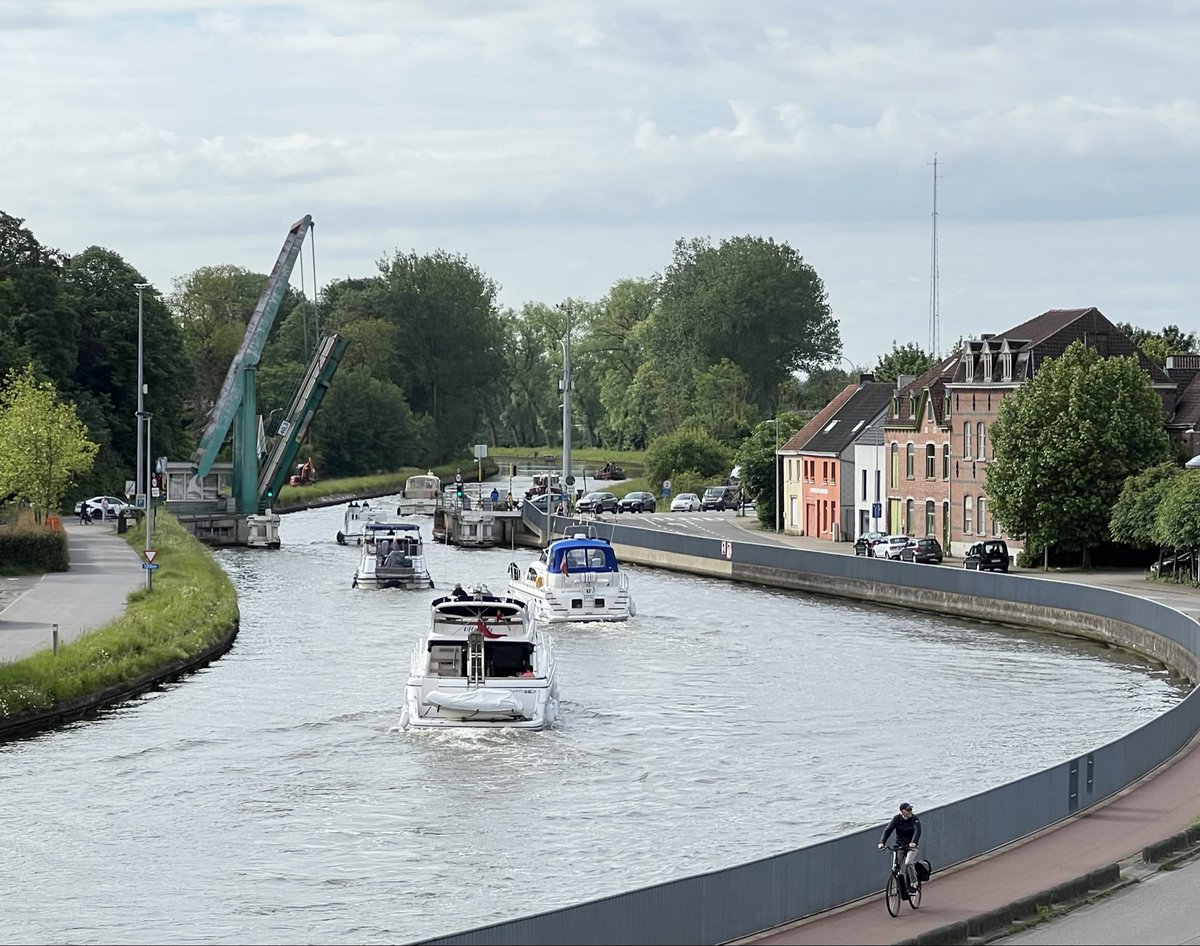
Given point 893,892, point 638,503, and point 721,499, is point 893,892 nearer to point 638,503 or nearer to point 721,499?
point 638,503

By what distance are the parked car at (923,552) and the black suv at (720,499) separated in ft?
144

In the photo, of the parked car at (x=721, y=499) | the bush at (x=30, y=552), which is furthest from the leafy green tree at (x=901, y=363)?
the bush at (x=30, y=552)

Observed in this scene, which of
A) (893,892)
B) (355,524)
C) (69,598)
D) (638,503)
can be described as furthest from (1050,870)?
(638,503)

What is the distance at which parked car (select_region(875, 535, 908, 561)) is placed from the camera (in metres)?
77.8

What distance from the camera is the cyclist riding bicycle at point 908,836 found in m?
22.3

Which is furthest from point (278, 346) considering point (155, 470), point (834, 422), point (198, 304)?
point (834, 422)

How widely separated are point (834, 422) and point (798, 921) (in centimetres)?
7904

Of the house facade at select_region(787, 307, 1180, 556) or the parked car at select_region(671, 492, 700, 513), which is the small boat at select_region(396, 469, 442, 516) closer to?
the parked car at select_region(671, 492, 700, 513)

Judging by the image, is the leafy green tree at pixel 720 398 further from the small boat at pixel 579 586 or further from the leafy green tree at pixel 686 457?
the small boat at pixel 579 586

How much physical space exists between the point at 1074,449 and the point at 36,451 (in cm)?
4196

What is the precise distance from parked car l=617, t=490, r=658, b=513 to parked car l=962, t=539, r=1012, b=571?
47.0 meters

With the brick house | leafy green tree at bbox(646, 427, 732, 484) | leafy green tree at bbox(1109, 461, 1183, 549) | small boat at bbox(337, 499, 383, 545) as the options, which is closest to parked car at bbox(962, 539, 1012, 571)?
the brick house

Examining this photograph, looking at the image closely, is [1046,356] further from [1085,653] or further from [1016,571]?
[1085,653]

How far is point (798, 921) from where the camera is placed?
21562 mm
